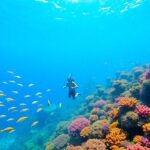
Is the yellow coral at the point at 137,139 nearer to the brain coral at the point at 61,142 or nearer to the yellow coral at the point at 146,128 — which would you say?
the yellow coral at the point at 146,128

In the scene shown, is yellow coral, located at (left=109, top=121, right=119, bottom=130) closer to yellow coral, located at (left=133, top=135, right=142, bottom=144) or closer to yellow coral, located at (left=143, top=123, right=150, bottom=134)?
yellow coral, located at (left=133, top=135, right=142, bottom=144)

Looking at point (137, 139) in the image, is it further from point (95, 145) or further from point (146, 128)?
point (95, 145)

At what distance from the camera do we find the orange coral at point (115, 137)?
7340mm

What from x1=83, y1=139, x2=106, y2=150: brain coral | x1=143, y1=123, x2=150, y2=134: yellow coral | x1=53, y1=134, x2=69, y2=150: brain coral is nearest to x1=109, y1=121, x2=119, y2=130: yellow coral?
x1=83, y1=139, x2=106, y2=150: brain coral

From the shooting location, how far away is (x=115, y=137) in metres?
7.48

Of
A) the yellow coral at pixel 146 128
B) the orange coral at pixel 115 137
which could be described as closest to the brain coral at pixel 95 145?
the orange coral at pixel 115 137

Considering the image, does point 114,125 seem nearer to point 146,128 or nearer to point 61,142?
point 146,128

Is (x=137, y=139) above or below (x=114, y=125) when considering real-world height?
below

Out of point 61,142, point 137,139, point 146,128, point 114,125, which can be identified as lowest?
point 137,139

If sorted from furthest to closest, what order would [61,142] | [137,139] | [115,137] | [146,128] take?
[61,142] < [115,137] < [137,139] < [146,128]

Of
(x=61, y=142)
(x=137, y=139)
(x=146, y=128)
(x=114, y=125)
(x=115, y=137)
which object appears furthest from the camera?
(x=61, y=142)

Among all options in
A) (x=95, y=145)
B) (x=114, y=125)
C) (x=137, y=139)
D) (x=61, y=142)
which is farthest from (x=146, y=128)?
(x=61, y=142)

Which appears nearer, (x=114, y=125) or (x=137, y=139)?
(x=137, y=139)

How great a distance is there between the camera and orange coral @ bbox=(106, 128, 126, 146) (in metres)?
7.34
